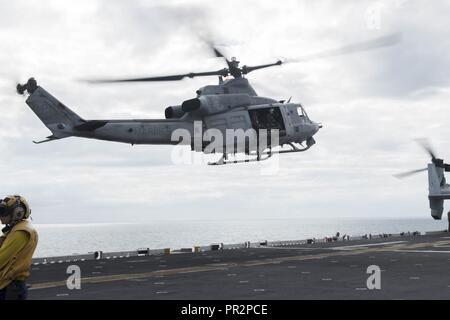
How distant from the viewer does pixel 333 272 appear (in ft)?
74.0

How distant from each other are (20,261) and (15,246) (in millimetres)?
242

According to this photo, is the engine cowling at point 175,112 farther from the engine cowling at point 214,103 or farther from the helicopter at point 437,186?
the helicopter at point 437,186

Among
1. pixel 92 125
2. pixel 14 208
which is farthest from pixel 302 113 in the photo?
pixel 14 208

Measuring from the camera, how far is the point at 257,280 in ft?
65.9

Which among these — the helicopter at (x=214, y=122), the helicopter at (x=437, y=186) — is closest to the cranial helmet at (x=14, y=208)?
the helicopter at (x=214, y=122)

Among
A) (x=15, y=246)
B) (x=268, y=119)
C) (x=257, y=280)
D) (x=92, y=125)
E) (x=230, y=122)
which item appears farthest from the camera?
(x=268, y=119)

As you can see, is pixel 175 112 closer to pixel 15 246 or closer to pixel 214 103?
pixel 214 103

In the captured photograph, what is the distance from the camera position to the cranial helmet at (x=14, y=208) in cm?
644

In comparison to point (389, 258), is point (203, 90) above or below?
above

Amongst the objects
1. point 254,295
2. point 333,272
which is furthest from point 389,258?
point 254,295
